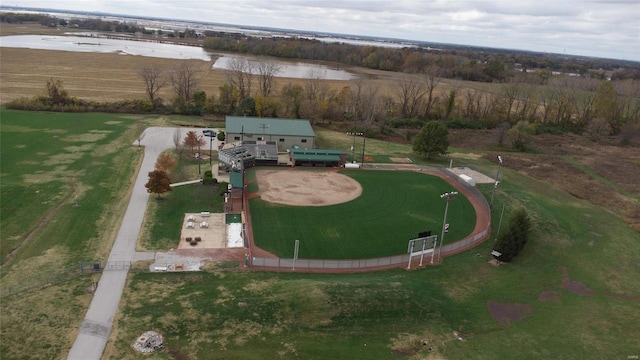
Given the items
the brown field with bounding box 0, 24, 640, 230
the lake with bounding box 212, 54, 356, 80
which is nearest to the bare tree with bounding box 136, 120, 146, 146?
the brown field with bounding box 0, 24, 640, 230

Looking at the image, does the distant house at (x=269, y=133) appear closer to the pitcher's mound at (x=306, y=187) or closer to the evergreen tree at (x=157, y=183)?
the pitcher's mound at (x=306, y=187)

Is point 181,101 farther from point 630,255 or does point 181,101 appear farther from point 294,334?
point 630,255

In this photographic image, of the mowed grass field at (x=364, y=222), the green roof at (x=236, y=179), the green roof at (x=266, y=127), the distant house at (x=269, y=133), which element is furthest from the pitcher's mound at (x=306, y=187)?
the green roof at (x=266, y=127)

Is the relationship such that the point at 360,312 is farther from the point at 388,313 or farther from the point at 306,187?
the point at 306,187

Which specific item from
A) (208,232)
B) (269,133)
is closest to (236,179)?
(208,232)

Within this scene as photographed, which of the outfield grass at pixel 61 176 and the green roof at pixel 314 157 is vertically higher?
the green roof at pixel 314 157

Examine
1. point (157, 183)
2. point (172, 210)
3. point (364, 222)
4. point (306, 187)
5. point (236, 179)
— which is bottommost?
point (172, 210)

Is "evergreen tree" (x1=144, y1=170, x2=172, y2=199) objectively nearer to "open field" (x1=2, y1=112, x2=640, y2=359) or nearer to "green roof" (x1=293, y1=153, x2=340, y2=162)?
"open field" (x1=2, y1=112, x2=640, y2=359)
